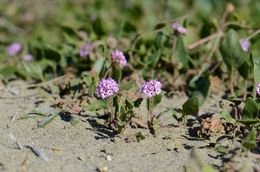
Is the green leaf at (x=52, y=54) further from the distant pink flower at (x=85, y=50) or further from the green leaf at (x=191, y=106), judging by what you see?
the green leaf at (x=191, y=106)

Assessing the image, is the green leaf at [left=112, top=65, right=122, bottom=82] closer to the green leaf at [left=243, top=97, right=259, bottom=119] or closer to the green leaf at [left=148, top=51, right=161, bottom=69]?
the green leaf at [left=148, top=51, right=161, bottom=69]

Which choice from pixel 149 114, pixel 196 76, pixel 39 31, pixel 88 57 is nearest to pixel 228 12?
pixel 196 76

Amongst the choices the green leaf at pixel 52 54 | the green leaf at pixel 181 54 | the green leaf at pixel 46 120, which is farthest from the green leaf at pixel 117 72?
the green leaf at pixel 52 54

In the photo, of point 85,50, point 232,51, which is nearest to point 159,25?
point 85,50

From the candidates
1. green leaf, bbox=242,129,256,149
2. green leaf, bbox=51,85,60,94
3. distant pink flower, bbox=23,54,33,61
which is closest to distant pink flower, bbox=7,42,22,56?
distant pink flower, bbox=23,54,33,61

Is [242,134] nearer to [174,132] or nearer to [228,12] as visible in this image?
[174,132]

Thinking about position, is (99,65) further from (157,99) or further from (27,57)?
(27,57)
